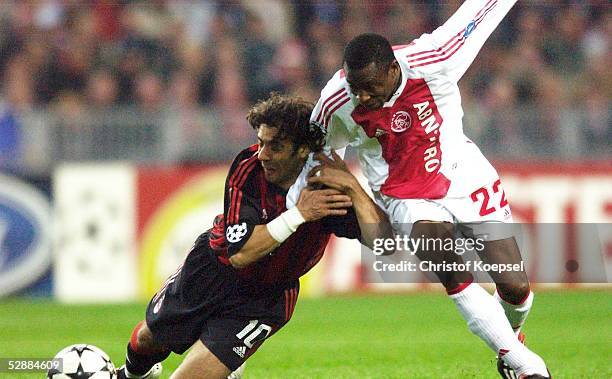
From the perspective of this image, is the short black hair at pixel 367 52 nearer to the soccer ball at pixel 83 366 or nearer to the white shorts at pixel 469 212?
the white shorts at pixel 469 212

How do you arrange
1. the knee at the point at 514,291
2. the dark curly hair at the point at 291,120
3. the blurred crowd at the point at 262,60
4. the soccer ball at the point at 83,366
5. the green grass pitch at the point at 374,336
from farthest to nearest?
the blurred crowd at the point at 262,60
the green grass pitch at the point at 374,336
the soccer ball at the point at 83,366
the knee at the point at 514,291
the dark curly hair at the point at 291,120

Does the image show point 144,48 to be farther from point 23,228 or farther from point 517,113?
point 517,113

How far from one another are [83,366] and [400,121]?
2.18m

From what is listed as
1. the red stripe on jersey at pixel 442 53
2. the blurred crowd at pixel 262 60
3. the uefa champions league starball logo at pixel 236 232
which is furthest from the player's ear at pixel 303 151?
the blurred crowd at pixel 262 60

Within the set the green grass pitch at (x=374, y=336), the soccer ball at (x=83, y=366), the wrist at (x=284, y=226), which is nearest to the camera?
the wrist at (x=284, y=226)

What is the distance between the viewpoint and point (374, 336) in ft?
30.7

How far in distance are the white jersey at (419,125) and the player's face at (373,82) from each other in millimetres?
112

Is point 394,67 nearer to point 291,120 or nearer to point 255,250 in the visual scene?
point 291,120

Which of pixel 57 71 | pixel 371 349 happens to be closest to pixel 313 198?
pixel 371 349

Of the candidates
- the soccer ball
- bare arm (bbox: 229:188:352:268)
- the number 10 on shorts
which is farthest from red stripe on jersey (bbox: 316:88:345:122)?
the soccer ball

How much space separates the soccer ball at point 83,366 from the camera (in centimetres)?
607

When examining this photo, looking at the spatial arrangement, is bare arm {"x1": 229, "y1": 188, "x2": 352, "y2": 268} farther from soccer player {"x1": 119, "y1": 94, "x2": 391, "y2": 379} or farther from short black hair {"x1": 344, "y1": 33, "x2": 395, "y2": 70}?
short black hair {"x1": 344, "y1": 33, "x2": 395, "y2": 70}

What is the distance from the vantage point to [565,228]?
38.4 feet

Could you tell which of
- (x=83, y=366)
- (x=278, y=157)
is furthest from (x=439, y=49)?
(x=83, y=366)
